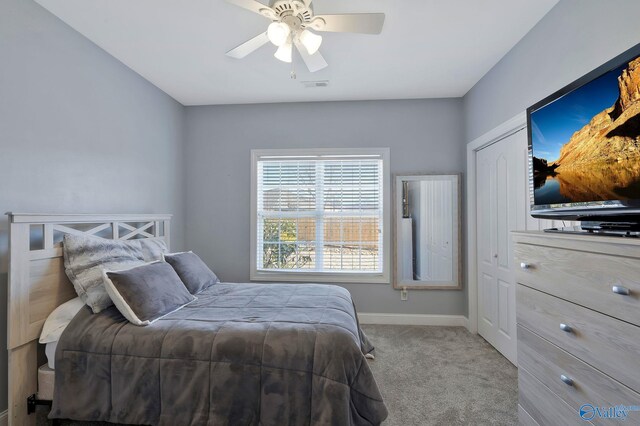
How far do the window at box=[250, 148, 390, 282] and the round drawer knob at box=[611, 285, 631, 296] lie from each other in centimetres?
251

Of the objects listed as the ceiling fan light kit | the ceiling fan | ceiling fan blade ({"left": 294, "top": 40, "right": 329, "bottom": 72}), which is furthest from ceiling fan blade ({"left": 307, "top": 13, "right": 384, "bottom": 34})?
ceiling fan blade ({"left": 294, "top": 40, "right": 329, "bottom": 72})

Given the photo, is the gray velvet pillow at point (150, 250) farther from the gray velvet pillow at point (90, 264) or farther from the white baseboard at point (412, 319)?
the white baseboard at point (412, 319)

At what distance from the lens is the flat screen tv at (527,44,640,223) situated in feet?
3.73

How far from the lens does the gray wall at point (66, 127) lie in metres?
1.78

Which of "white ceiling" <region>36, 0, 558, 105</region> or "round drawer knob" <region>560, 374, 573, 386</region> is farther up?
"white ceiling" <region>36, 0, 558, 105</region>

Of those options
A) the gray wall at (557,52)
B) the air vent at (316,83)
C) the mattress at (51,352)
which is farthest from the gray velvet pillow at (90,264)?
the gray wall at (557,52)

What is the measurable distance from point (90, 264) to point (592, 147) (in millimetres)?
2891

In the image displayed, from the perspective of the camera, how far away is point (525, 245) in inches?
60.1

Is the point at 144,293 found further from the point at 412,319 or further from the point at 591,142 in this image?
the point at 412,319

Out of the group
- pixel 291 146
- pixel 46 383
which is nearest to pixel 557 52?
pixel 291 146

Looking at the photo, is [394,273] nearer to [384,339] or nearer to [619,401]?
[384,339]

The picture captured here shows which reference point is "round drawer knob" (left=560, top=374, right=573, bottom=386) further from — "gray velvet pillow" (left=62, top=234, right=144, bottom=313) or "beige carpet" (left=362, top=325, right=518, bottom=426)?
"gray velvet pillow" (left=62, top=234, right=144, bottom=313)

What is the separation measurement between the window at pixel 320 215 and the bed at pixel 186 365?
1780mm

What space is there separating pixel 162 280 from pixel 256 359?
0.95 meters
